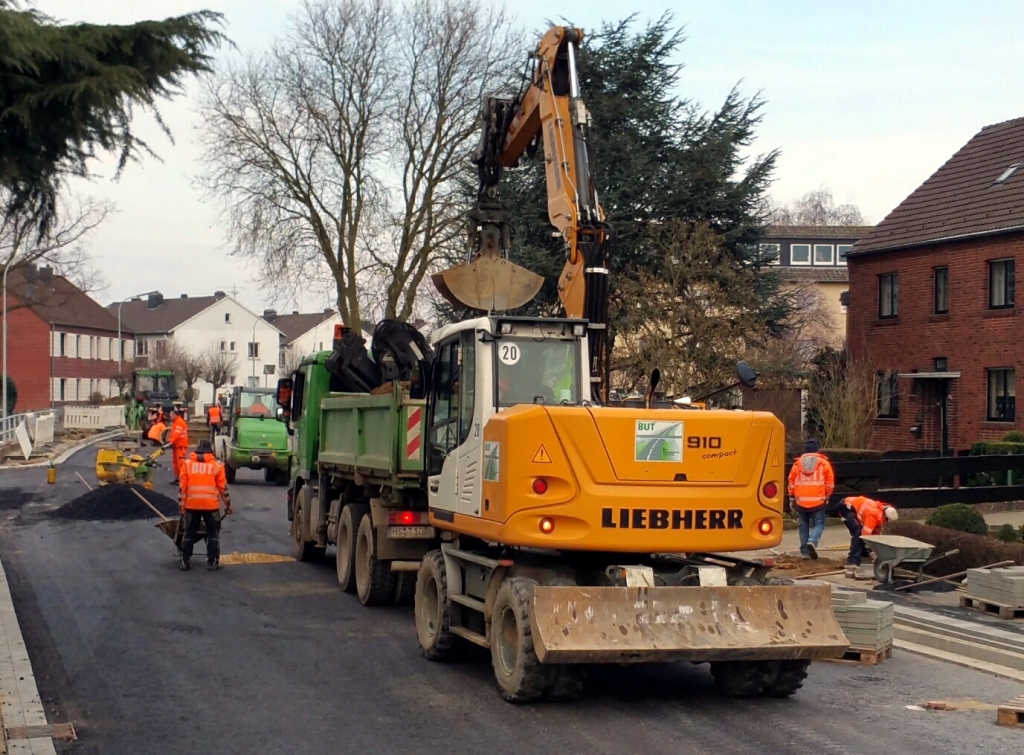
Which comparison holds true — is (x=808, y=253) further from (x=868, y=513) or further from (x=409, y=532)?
(x=409, y=532)

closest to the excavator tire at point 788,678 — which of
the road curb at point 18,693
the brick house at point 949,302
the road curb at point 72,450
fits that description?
the road curb at point 18,693

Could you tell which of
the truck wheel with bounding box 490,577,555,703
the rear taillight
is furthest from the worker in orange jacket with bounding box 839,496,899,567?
the truck wheel with bounding box 490,577,555,703

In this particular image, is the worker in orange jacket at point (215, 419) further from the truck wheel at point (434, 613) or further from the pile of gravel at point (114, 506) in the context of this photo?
the truck wheel at point (434, 613)

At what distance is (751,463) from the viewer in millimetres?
9383

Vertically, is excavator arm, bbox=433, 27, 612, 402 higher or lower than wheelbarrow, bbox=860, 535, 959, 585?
higher

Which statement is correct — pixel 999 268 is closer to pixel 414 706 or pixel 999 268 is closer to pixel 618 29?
pixel 618 29

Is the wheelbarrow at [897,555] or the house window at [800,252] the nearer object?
the wheelbarrow at [897,555]

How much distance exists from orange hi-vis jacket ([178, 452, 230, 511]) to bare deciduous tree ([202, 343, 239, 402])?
6995 cm

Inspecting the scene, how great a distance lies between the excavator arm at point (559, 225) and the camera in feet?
41.3

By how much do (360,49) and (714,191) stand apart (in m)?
15.6

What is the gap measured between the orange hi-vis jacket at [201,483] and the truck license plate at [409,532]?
4.10m

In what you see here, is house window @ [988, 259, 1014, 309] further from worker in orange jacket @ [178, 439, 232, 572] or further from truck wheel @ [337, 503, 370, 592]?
worker in orange jacket @ [178, 439, 232, 572]

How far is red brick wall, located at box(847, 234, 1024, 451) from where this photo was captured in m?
30.0

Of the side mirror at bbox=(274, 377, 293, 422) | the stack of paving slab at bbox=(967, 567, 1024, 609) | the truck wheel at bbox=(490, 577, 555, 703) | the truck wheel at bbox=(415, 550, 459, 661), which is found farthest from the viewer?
the side mirror at bbox=(274, 377, 293, 422)
